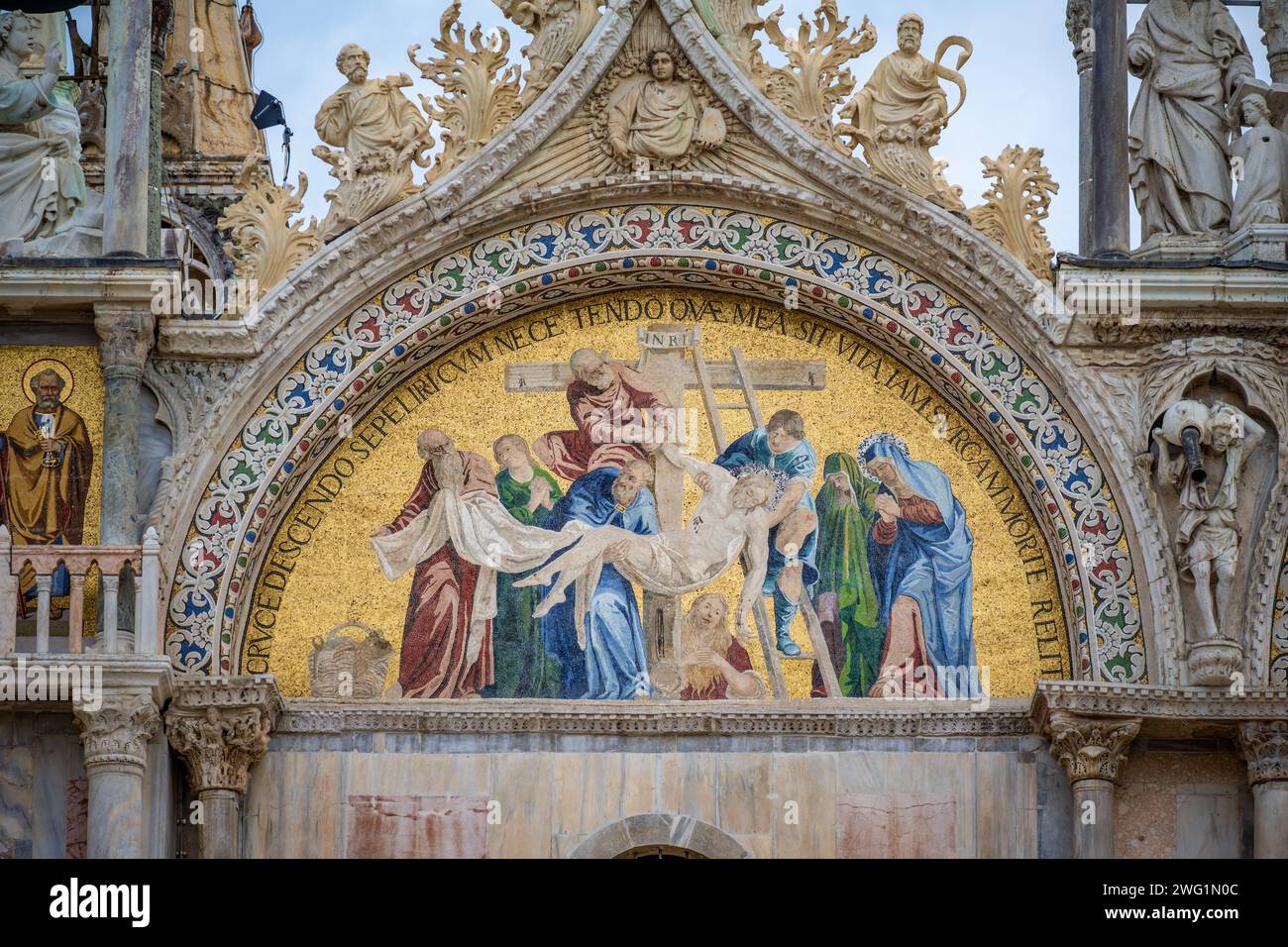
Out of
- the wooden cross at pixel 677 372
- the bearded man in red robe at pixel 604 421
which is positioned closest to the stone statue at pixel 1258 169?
the wooden cross at pixel 677 372

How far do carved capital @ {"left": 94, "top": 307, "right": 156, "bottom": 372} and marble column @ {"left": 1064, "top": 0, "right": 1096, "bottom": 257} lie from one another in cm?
436

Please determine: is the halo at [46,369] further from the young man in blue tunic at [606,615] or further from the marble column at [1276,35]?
the marble column at [1276,35]

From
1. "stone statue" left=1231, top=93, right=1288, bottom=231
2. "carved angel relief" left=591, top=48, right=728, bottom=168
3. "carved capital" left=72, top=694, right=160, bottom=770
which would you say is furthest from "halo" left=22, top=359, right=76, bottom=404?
"stone statue" left=1231, top=93, right=1288, bottom=231

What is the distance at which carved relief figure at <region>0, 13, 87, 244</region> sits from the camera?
16609mm

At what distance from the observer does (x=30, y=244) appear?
16.5 meters

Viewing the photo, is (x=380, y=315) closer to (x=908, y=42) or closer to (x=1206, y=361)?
(x=908, y=42)

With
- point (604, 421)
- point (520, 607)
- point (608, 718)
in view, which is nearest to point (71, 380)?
point (520, 607)

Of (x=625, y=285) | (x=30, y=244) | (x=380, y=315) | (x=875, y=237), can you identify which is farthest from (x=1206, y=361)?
(x=30, y=244)

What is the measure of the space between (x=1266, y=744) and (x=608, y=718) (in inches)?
116

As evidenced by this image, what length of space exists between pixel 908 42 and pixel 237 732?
15.0 feet

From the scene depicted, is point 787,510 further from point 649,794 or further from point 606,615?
A: point 649,794

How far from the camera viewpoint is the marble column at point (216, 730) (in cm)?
1578

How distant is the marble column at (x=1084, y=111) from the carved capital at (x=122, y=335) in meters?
4.36
